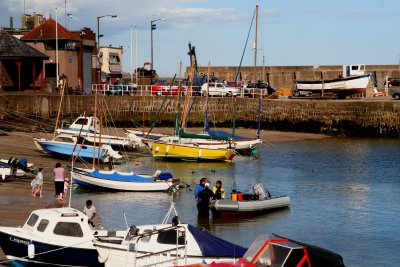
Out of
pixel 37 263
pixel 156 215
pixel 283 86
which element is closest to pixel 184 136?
pixel 156 215

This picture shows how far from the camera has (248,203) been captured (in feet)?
99.0

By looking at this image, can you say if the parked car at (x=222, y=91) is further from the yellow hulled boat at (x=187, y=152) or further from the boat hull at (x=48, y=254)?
the boat hull at (x=48, y=254)

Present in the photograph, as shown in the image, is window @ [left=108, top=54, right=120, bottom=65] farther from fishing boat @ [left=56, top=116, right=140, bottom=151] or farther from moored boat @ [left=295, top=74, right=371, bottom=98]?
fishing boat @ [left=56, top=116, right=140, bottom=151]

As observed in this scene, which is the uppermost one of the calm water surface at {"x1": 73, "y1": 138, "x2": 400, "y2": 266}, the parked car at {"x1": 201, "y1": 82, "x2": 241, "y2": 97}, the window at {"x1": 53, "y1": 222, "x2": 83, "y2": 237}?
the parked car at {"x1": 201, "y1": 82, "x2": 241, "y2": 97}

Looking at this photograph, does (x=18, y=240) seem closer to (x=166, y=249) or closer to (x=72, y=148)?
(x=166, y=249)

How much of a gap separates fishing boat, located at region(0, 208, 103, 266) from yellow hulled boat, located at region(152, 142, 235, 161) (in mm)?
26431

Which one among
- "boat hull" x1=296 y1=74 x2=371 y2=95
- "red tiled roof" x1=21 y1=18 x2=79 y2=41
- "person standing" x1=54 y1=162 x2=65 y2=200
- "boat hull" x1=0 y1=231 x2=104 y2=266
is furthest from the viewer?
"boat hull" x1=296 y1=74 x2=371 y2=95

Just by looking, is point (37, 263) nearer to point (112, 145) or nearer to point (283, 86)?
point (112, 145)

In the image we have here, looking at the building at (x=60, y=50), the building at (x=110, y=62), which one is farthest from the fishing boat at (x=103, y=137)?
the building at (x=110, y=62)

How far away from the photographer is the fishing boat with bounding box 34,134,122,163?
43969 mm

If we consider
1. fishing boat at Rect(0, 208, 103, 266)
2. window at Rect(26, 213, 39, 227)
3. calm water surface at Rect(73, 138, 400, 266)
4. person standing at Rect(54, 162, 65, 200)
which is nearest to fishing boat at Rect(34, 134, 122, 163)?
calm water surface at Rect(73, 138, 400, 266)

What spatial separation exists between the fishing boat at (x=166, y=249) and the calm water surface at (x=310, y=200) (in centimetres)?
616

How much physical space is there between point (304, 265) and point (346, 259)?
7.17 meters

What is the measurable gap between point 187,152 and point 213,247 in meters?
27.9
